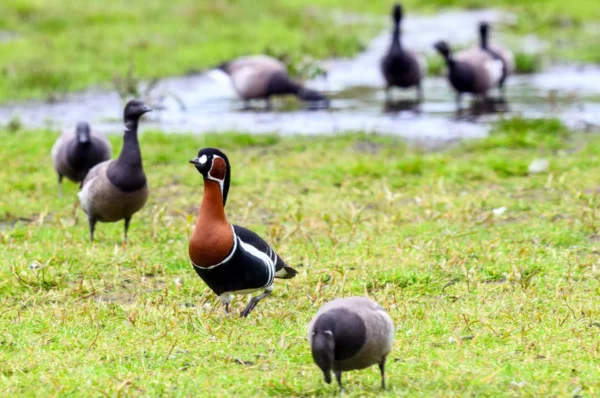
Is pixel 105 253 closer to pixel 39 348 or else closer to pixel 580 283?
pixel 39 348

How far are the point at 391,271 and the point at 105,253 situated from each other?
2404mm

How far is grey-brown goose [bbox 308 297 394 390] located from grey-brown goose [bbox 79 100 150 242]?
3.58m

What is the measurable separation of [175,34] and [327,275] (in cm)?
1397

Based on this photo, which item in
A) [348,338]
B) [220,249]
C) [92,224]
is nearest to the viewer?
[348,338]

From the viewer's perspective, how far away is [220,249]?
6.16 meters

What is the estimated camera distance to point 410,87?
631 inches

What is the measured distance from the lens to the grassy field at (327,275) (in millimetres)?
5484

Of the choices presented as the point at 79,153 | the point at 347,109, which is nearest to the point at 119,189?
the point at 79,153

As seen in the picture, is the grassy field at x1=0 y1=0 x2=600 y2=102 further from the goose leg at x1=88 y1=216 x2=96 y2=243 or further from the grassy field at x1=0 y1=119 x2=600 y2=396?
the goose leg at x1=88 y1=216 x2=96 y2=243

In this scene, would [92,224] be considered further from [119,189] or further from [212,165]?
[212,165]

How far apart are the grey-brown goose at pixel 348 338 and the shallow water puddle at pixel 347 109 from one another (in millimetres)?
7811

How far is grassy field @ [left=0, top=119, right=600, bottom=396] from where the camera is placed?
548 cm

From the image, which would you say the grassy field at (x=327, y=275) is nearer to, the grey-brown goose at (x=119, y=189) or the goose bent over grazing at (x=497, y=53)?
the grey-brown goose at (x=119, y=189)

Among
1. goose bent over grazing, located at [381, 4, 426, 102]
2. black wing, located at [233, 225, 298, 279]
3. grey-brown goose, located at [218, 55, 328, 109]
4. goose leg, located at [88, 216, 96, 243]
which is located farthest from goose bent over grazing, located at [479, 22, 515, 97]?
black wing, located at [233, 225, 298, 279]
